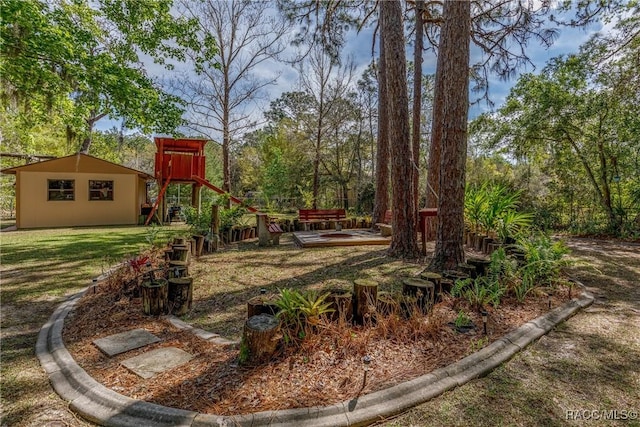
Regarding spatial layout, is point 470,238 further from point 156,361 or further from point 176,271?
point 156,361

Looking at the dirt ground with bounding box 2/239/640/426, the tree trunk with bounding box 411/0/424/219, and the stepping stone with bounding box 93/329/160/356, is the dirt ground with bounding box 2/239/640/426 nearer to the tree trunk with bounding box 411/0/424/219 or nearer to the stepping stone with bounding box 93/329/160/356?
the stepping stone with bounding box 93/329/160/356

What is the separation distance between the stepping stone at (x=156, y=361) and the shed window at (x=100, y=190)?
39.6 feet

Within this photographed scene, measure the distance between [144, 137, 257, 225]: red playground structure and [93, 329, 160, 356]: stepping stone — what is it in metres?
9.06

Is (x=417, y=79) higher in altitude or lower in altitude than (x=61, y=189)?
higher

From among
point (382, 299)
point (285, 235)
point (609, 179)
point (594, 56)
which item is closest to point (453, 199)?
point (382, 299)

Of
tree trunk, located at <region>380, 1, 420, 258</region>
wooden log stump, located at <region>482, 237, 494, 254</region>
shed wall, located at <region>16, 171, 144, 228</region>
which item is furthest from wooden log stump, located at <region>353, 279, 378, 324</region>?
shed wall, located at <region>16, 171, 144, 228</region>

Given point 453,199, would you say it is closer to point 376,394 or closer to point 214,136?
point 376,394

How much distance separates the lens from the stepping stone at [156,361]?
2.12 metres

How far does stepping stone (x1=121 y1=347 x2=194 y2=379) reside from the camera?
2.12 m

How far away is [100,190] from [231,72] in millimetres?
7091

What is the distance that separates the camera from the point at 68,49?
5.30m

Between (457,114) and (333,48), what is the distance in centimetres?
569

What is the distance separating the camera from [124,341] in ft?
8.44

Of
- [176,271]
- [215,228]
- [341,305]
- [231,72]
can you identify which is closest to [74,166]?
[231,72]
